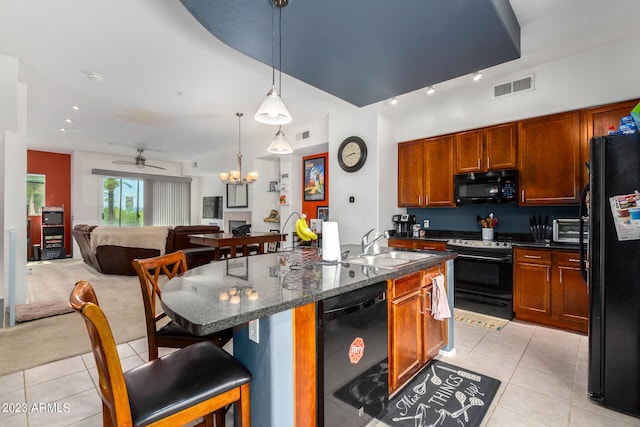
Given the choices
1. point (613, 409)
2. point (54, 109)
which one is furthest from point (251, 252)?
point (613, 409)

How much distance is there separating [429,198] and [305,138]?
106 inches

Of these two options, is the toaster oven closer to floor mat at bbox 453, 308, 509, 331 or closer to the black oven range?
the black oven range

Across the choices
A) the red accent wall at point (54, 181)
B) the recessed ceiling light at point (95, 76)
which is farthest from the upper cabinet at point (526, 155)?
the red accent wall at point (54, 181)

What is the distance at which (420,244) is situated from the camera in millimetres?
4141

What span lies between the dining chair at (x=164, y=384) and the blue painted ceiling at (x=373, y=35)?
2.19m

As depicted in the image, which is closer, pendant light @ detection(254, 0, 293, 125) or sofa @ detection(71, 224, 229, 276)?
pendant light @ detection(254, 0, 293, 125)

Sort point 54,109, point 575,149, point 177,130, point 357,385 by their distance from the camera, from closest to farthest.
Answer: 1. point 357,385
2. point 575,149
3. point 54,109
4. point 177,130

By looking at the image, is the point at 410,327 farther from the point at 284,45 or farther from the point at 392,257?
the point at 284,45

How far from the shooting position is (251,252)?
572 cm

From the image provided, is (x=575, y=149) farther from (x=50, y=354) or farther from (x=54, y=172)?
(x=54, y=172)

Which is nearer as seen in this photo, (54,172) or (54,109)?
(54,109)

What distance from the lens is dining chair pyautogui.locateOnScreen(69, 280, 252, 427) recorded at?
3.07ft

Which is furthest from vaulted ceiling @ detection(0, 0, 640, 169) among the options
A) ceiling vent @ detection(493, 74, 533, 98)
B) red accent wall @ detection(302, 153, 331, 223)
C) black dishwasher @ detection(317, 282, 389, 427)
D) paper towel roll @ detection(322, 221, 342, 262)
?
black dishwasher @ detection(317, 282, 389, 427)

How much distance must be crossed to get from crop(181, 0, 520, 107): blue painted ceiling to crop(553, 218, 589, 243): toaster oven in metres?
1.89
